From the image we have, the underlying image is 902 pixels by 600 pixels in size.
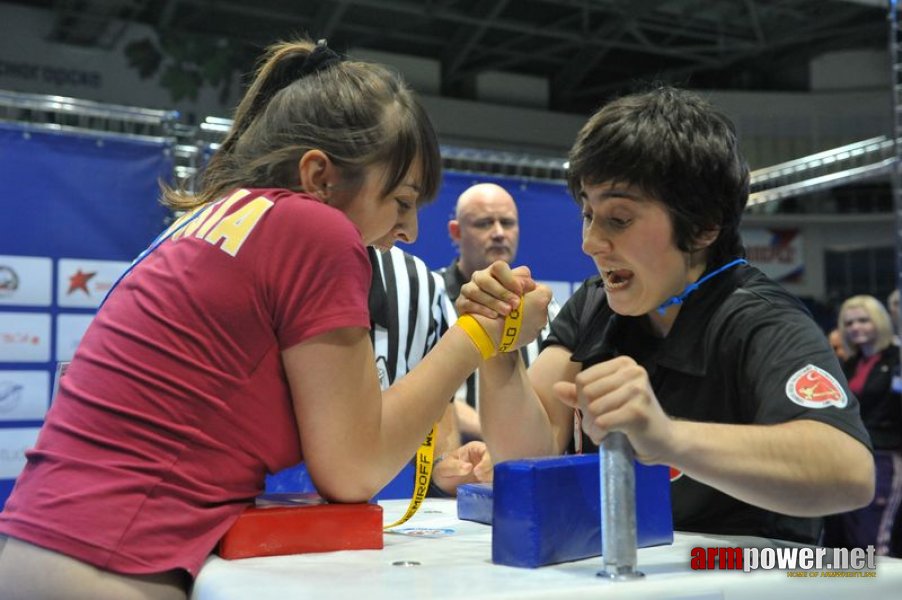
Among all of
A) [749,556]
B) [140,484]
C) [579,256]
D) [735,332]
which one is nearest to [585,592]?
[749,556]

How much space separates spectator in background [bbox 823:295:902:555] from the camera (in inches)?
188

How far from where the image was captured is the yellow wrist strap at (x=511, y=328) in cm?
125

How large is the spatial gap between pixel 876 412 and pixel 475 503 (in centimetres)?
425

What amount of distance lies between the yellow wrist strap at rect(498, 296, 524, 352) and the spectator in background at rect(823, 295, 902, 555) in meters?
3.99

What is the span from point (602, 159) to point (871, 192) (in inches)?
598

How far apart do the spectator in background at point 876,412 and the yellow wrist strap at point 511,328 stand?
3995mm

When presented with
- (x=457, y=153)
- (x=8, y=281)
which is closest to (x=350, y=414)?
(x=8, y=281)

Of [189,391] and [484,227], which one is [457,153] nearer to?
[484,227]

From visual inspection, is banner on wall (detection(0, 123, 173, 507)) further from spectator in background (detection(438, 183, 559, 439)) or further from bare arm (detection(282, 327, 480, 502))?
bare arm (detection(282, 327, 480, 502))

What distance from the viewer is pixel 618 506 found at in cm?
81

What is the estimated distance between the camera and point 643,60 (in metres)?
14.3

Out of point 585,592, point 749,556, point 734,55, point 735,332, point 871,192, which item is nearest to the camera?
point 585,592

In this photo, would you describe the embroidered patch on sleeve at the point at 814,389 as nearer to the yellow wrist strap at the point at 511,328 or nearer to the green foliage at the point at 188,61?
the yellow wrist strap at the point at 511,328

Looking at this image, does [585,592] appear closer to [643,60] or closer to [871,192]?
[643,60]
